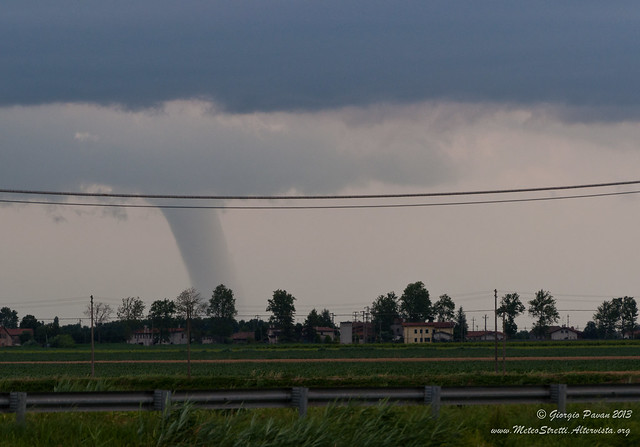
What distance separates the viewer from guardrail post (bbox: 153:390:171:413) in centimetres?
1406

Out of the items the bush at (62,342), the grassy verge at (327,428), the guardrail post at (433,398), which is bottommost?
the bush at (62,342)

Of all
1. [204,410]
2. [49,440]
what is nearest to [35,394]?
[49,440]

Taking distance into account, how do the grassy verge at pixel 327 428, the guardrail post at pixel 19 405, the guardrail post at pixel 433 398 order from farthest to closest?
the guardrail post at pixel 433 398
the guardrail post at pixel 19 405
the grassy verge at pixel 327 428

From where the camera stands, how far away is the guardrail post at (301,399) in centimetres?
1480

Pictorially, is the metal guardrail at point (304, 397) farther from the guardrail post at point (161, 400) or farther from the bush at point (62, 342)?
the bush at point (62, 342)

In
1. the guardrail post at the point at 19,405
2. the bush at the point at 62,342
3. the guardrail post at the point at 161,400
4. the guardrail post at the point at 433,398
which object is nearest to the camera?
the guardrail post at the point at 19,405

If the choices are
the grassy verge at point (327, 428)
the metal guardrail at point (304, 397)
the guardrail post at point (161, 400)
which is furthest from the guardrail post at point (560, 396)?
the guardrail post at point (161, 400)

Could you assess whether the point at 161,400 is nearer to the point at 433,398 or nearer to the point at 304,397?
the point at 304,397

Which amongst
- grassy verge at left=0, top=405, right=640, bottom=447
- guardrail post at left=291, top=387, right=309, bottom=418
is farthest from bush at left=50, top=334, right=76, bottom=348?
guardrail post at left=291, top=387, right=309, bottom=418

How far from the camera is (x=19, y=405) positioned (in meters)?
13.9

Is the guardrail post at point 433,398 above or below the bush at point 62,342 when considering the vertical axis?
above

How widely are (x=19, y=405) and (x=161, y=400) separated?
7.70ft

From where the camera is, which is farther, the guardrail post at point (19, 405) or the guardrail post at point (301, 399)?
the guardrail post at point (301, 399)

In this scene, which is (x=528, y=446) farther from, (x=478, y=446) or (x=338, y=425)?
(x=338, y=425)
